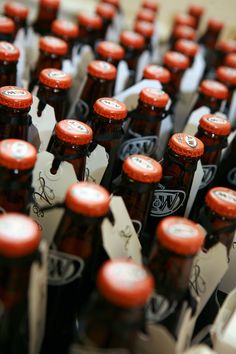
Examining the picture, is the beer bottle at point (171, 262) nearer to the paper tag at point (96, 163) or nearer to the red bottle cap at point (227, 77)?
the paper tag at point (96, 163)

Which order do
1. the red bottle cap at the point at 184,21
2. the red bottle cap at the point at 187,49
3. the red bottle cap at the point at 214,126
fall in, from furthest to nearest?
the red bottle cap at the point at 184,21, the red bottle cap at the point at 187,49, the red bottle cap at the point at 214,126

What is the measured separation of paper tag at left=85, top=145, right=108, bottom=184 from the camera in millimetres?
809

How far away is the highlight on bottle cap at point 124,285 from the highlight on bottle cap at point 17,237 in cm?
8

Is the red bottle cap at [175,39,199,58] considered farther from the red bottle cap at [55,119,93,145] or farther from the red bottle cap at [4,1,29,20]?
the red bottle cap at [55,119,93,145]

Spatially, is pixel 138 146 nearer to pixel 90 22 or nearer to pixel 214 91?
pixel 214 91

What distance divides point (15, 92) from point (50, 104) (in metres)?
0.14

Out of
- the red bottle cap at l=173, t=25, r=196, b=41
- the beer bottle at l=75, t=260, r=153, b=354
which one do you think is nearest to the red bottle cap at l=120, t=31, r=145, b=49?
the red bottle cap at l=173, t=25, r=196, b=41

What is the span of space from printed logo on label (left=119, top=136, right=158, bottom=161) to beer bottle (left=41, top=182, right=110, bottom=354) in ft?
1.07

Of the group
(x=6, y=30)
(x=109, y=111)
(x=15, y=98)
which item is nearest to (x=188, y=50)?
(x=6, y=30)

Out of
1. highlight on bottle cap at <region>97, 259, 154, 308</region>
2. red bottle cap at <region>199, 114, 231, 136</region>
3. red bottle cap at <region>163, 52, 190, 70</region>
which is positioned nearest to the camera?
highlight on bottle cap at <region>97, 259, 154, 308</region>

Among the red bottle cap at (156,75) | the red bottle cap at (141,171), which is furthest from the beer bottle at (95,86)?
the red bottle cap at (141,171)

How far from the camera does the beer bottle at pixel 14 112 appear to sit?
77 cm

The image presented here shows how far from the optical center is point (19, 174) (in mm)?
622

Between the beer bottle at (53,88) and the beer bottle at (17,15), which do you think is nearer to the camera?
the beer bottle at (53,88)
